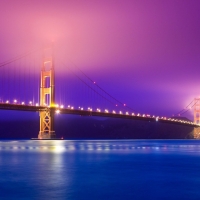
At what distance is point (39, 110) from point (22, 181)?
4733 centimetres

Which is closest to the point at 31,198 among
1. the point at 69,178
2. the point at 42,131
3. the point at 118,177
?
the point at 69,178

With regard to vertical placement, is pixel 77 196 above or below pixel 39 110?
below

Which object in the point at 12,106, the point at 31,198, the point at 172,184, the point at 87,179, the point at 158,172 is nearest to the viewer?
the point at 31,198

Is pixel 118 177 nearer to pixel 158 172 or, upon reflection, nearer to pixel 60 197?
pixel 158 172

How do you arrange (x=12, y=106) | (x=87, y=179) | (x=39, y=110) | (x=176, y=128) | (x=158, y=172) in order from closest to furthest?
(x=87, y=179) → (x=158, y=172) → (x=12, y=106) → (x=39, y=110) → (x=176, y=128)

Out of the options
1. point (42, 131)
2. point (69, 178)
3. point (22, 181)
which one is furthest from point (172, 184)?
point (42, 131)

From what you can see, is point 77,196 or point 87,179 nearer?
point 77,196

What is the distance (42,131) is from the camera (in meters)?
60.1

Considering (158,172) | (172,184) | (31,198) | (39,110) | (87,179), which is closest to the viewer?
(31,198)

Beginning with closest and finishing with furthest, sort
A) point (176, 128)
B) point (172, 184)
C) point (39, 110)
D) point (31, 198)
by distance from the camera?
1. point (31, 198)
2. point (172, 184)
3. point (39, 110)
4. point (176, 128)

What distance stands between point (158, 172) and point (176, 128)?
132 meters

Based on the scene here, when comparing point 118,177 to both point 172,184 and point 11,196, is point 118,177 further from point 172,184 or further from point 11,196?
point 11,196

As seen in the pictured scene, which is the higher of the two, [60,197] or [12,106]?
[12,106]

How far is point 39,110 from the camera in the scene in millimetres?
57375
